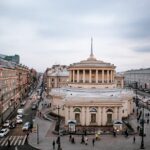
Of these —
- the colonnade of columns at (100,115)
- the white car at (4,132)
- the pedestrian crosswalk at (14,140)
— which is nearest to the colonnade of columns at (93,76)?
the colonnade of columns at (100,115)

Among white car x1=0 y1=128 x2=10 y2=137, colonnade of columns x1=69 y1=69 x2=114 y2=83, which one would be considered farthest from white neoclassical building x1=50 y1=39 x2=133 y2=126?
white car x1=0 y1=128 x2=10 y2=137

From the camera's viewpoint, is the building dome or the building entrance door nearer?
the building entrance door

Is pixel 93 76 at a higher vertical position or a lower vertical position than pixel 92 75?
lower

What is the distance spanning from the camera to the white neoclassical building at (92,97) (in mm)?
61000

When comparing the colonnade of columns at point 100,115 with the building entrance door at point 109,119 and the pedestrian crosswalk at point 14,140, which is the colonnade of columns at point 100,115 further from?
the pedestrian crosswalk at point 14,140

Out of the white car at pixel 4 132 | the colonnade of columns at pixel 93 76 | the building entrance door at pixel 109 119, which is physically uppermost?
the colonnade of columns at pixel 93 76

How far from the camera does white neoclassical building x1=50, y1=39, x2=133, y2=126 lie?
200 feet

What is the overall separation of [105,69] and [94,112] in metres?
23.5

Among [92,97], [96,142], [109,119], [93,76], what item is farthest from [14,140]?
[93,76]

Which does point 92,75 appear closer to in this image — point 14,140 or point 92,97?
point 92,97

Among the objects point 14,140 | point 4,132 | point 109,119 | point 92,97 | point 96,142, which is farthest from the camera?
point 92,97

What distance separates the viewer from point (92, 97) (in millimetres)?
62656

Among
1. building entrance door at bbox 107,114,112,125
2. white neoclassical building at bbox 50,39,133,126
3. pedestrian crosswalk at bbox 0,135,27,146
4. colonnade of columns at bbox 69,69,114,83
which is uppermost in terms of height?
colonnade of columns at bbox 69,69,114,83

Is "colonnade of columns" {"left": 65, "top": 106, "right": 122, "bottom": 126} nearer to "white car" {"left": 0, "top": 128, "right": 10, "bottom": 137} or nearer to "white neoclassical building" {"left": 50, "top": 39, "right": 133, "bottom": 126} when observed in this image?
"white neoclassical building" {"left": 50, "top": 39, "right": 133, "bottom": 126}
